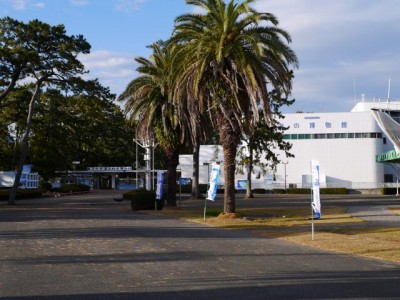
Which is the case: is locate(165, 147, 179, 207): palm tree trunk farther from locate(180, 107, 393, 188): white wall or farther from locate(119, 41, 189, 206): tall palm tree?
locate(180, 107, 393, 188): white wall

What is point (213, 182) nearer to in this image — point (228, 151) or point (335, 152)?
point (228, 151)

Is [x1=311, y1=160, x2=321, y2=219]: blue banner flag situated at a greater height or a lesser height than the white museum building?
lesser

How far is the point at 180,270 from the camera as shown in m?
11.0

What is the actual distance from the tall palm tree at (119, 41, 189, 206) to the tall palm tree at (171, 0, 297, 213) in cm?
748

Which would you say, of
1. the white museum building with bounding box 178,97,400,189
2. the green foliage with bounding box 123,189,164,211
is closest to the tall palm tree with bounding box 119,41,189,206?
the green foliage with bounding box 123,189,164,211

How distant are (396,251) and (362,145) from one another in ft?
238

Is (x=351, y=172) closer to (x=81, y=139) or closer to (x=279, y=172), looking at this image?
(x=279, y=172)

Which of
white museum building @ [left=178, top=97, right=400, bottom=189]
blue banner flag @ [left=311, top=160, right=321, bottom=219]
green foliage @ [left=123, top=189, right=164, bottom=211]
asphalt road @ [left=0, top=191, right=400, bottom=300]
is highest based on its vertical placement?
white museum building @ [left=178, top=97, right=400, bottom=189]

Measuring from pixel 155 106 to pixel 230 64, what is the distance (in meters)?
9.91

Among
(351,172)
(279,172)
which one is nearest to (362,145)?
(351,172)

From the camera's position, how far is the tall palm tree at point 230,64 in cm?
2564

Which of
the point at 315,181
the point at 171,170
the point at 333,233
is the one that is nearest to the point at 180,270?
the point at 315,181

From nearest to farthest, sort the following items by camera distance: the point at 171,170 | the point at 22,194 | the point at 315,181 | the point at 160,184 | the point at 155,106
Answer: the point at 315,181 → the point at 160,184 → the point at 155,106 → the point at 171,170 → the point at 22,194

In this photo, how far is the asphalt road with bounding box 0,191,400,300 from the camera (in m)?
8.78
